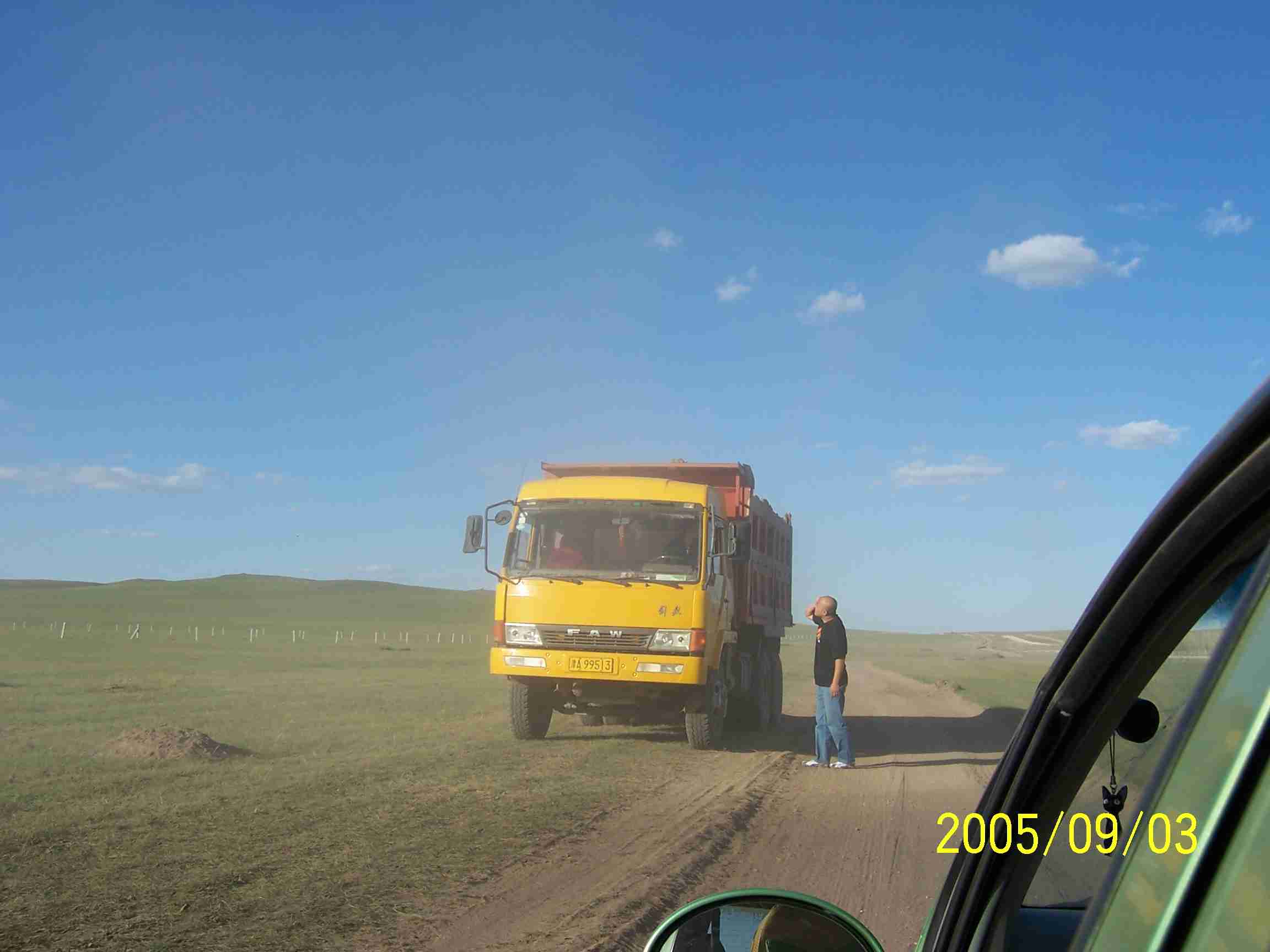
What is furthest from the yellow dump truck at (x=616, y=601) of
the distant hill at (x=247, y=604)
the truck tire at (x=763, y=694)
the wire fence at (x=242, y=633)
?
the distant hill at (x=247, y=604)

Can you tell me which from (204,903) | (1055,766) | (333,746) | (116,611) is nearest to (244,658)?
(333,746)

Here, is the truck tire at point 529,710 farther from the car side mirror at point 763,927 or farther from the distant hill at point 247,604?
the distant hill at point 247,604

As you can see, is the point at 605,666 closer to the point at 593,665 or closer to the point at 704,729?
the point at 593,665

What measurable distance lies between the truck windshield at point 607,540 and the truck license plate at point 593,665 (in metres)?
0.97

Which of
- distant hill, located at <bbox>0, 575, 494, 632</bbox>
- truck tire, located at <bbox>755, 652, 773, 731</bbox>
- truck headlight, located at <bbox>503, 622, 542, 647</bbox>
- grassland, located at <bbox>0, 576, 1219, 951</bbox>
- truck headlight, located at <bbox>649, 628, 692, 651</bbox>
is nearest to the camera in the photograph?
grassland, located at <bbox>0, 576, 1219, 951</bbox>

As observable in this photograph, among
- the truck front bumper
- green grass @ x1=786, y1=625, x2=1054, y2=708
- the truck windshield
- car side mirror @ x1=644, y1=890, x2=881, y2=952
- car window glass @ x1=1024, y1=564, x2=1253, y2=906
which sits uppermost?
the truck windshield

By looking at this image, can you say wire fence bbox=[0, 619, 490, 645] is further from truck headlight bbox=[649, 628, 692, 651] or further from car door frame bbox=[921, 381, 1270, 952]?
car door frame bbox=[921, 381, 1270, 952]

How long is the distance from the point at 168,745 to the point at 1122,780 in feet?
41.9

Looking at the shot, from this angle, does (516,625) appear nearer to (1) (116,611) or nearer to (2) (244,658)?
(2) (244,658)

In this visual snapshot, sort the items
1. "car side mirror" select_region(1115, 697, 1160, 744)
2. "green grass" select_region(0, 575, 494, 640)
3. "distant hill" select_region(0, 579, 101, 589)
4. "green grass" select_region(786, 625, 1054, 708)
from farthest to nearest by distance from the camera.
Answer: "distant hill" select_region(0, 579, 101, 589) < "green grass" select_region(0, 575, 494, 640) < "green grass" select_region(786, 625, 1054, 708) < "car side mirror" select_region(1115, 697, 1160, 744)

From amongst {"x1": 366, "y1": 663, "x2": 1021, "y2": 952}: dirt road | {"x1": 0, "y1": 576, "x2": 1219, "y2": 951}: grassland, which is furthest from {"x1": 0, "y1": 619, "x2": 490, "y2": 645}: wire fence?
{"x1": 366, "y1": 663, "x2": 1021, "y2": 952}: dirt road

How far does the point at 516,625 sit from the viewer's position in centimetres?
1316

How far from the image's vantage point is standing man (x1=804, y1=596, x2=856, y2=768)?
480 inches

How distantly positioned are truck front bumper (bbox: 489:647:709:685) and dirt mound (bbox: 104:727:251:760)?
330 cm
